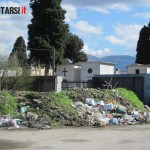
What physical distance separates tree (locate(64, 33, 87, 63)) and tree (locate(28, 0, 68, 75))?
27.0 metres

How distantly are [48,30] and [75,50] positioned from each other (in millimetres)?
30529

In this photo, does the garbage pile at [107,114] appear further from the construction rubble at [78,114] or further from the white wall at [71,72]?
the white wall at [71,72]

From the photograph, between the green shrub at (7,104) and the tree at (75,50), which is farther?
the tree at (75,50)

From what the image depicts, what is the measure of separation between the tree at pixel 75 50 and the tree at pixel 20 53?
10076mm

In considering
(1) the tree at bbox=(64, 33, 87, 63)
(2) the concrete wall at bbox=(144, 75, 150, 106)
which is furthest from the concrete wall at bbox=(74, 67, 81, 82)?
(2) the concrete wall at bbox=(144, 75, 150, 106)

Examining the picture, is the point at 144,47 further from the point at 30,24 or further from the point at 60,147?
the point at 60,147

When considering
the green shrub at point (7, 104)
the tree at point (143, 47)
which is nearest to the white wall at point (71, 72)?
the tree at point (143, 47)

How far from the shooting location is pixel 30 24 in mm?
73688

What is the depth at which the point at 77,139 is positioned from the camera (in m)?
16.7

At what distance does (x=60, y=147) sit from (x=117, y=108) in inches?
442

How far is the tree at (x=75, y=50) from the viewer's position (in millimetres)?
100581

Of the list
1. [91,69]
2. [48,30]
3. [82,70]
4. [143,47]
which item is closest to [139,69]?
[143,47]

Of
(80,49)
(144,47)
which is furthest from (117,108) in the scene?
(80,49)

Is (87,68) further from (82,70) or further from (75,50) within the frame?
(75,50)
